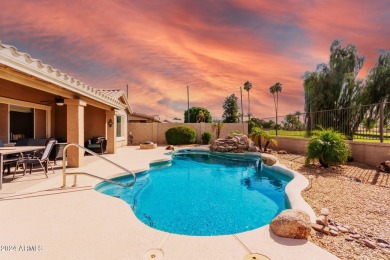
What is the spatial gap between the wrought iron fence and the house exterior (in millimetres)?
10447

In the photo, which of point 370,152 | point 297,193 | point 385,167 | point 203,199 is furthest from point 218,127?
point 297,193

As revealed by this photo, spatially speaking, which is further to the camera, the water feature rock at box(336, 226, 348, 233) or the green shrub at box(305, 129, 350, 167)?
the green shrub at box(305, 129, 350, 167)

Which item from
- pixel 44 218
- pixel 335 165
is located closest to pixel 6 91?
pixel 44 218

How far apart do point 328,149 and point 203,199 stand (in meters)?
5.56

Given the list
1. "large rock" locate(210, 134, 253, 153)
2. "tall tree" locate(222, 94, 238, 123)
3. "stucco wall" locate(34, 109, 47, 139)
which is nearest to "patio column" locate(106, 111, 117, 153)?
"stucco wall" locate(34, 109, 47, 139)

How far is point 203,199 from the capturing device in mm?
5691

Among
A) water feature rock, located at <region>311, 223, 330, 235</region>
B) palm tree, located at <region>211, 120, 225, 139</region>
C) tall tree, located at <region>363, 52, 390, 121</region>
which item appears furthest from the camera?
palm tree, located at <region>211, 120, 225, 139</region>

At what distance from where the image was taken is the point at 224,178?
26.6 feet

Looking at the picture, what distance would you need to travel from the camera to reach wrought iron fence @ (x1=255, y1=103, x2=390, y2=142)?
879 cm

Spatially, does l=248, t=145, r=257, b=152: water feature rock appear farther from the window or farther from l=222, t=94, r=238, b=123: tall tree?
l=222, t=94, r=238, b=123: tall tree

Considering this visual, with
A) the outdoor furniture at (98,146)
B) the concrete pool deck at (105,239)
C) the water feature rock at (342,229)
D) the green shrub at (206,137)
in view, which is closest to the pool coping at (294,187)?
the water feature rock at (342,229)

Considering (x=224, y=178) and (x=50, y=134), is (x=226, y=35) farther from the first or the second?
(x=50, y=134)

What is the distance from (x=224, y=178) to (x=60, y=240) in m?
6.11

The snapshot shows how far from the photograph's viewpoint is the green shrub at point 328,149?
7.89 meters
